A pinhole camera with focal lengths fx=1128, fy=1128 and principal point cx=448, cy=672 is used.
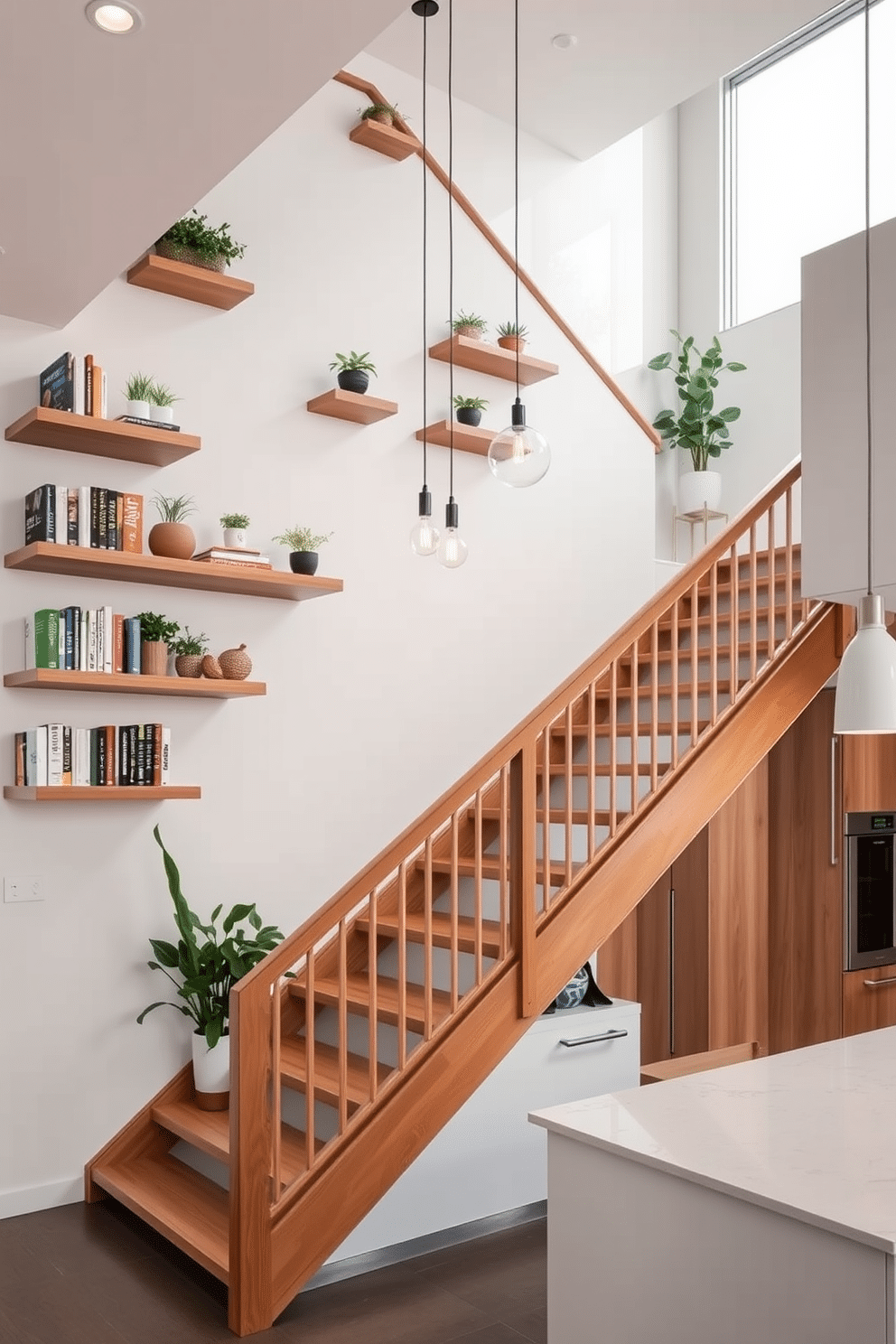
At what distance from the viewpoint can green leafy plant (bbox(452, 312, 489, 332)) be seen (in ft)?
17.0

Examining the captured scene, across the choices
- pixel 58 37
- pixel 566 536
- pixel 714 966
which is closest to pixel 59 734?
pixel 58 37

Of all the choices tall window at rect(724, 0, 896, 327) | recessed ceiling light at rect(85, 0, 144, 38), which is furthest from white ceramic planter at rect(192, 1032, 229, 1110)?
tall window at rect(724, 0, 896, 327)

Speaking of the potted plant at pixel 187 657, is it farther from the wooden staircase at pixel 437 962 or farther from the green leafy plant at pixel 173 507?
the wooden staircase at pixel 437 962

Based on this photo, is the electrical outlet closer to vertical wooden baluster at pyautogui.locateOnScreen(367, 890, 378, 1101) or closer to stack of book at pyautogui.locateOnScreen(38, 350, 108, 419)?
vertical wooden baluster at pyautogui.locateOnScreen(367, 890, 378, 1101)

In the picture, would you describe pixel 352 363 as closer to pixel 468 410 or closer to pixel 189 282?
pixel 468 410

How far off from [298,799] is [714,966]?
2171mm

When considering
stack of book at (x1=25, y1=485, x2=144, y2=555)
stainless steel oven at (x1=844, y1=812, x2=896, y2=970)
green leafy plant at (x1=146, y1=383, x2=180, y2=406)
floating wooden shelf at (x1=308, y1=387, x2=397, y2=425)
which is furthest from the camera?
stainless steel oven at (x1=844, y1=812, x2=896, y2=970)

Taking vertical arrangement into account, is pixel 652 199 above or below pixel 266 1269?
above

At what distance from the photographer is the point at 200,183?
3111 millimetres

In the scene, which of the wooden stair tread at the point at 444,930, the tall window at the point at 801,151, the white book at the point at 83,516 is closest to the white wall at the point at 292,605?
the white book at the point at 83,516

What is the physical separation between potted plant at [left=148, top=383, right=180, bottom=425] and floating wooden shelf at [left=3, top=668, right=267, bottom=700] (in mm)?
945

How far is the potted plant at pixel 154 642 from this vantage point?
4059 millimetres

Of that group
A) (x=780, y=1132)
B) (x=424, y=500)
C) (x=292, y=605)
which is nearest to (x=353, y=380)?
(x=292, y=605)

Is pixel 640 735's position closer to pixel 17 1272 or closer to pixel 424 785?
pixel 424 785
